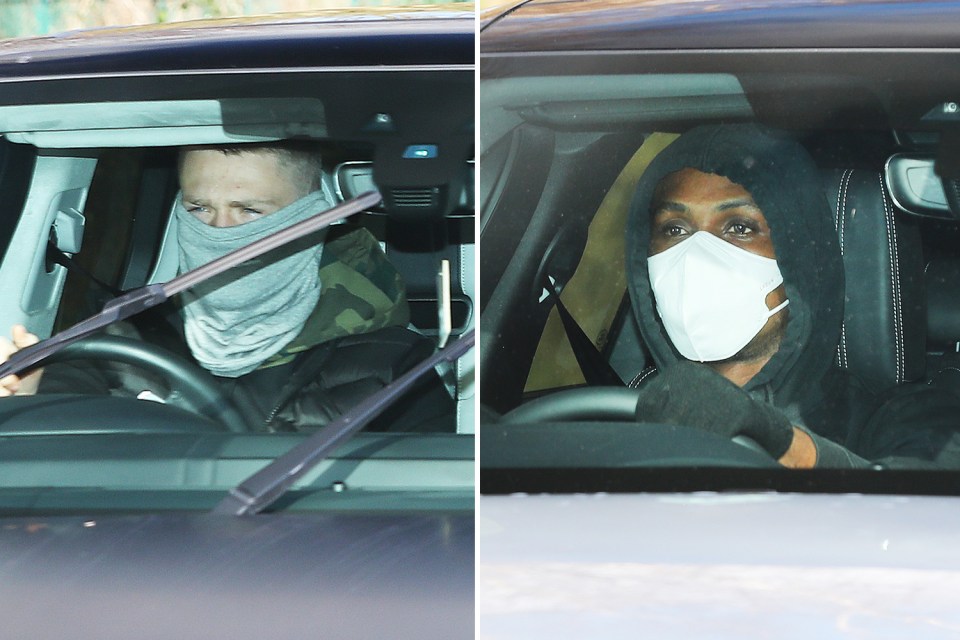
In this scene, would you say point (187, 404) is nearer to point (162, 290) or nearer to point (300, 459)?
point (162, 290)

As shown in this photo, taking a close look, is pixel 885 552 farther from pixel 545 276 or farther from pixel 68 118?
pixel 68 118

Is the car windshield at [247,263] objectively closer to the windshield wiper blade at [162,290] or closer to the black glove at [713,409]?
the windshield wiper blade at [162,290]

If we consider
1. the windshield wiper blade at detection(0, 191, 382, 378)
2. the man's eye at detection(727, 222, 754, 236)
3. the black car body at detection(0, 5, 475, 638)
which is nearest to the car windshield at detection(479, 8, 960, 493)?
the man's eye at detection(727, 222, 754, 236)

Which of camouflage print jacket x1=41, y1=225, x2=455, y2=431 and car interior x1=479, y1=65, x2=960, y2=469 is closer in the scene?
car interior x1=479, y1=65, x2=960, y2=469

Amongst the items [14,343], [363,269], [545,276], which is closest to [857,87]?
[545,276]

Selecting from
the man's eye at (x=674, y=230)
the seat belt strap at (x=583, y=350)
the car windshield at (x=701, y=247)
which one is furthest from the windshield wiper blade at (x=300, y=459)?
the man's eye at (x=674, y=230)

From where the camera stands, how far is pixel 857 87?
55.7 inches

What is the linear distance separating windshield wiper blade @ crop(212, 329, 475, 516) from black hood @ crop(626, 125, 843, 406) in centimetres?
36

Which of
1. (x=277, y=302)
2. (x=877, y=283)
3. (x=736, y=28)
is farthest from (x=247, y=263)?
(x=877, y=283)

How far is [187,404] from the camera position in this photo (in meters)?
1.65

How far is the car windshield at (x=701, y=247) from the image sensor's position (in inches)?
54.1

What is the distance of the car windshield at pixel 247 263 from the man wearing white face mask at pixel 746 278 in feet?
0.87

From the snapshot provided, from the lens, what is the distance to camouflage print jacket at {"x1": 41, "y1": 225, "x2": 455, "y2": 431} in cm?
151

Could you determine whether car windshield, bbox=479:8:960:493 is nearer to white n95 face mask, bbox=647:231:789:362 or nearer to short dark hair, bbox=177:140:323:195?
white n95 face mask, bbox=647:231:789:362
